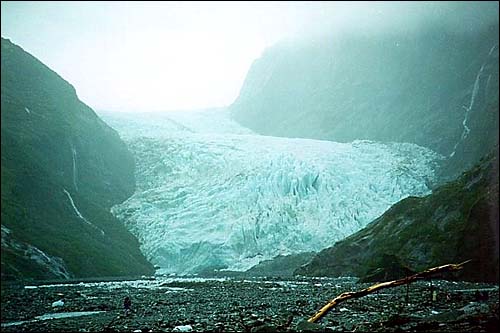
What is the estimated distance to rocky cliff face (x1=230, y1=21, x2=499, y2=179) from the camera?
4600 cm

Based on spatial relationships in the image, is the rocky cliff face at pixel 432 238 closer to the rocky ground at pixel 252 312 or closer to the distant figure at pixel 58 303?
the rocky ground at pixel 252 312

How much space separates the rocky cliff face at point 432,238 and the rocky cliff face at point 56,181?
530 inches

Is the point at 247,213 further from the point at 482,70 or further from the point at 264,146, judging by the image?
the point at 482,70

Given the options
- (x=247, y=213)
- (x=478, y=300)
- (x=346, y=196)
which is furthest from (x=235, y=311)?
(x=346, y=196)

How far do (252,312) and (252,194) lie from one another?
27128mm

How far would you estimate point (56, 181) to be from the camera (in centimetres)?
3609

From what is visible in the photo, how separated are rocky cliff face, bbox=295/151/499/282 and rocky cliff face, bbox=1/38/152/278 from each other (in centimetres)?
1347

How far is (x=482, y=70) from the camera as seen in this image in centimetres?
4828

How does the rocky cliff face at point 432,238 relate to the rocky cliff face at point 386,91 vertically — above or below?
below

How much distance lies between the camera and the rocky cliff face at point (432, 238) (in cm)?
1856

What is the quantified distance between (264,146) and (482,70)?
2247cm

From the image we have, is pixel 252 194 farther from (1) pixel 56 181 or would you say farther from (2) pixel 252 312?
(2) pixel 252 312

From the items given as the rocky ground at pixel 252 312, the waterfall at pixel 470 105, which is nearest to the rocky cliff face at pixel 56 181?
the rocky ground at pixel 252 312

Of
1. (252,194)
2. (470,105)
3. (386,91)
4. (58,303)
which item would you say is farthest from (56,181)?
(386,91)
